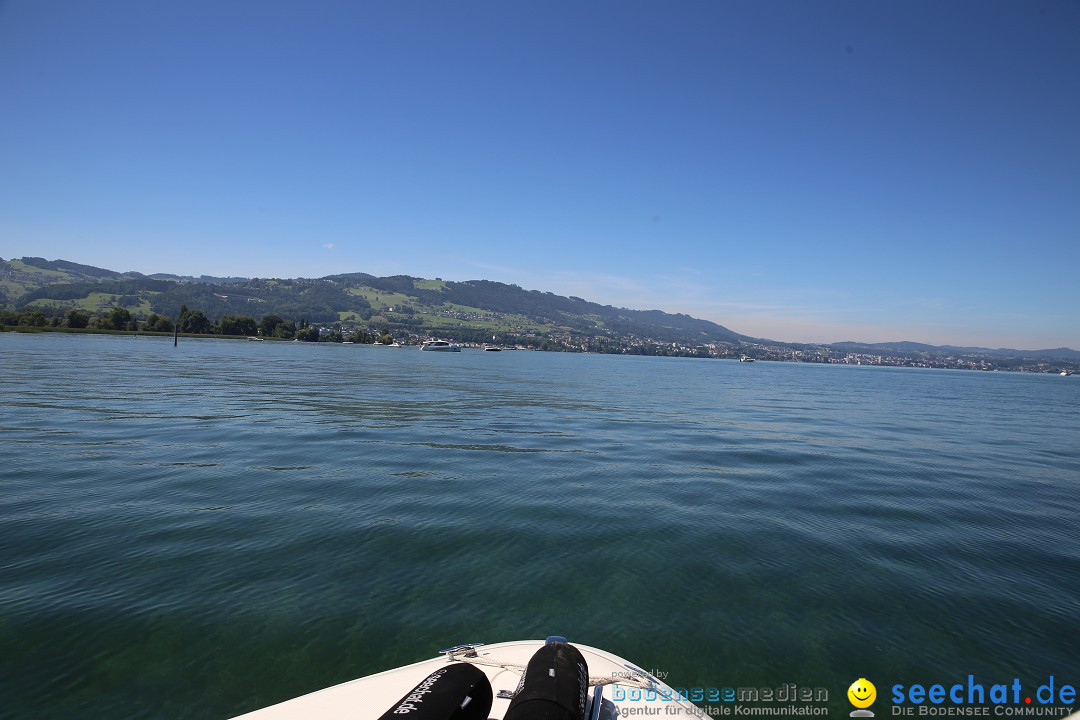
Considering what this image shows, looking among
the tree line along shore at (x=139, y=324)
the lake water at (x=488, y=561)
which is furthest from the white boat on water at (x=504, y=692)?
the tree line along shore at (x=139, y=324)

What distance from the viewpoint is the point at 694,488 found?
16.3m

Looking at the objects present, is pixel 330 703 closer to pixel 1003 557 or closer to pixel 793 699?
pixel 793 699

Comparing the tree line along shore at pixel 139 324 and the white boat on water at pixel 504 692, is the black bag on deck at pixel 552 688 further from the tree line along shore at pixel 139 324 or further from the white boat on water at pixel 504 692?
the tree line along shore at pixel 139 324

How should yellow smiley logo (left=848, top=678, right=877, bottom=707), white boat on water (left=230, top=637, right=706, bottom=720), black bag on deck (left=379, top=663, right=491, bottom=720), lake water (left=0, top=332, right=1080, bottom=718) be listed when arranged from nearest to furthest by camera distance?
black bag on deck (left=379, top=663, right=491, bottom=720) < white boat on water (left=230, top=637, right=706, bottom=720) < yellow smiley logo (left=848, top=678, right=877, bottom=707) < lake water (left=0, top=332, right=1080, bottom=718)

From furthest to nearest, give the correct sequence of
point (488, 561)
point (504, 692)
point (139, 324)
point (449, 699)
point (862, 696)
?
point (139, 324)
point (488, 561)
point (862, 696)
point (504, 692)
point (449, 699)

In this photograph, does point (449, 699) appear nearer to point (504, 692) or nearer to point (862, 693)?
point (504, 692)

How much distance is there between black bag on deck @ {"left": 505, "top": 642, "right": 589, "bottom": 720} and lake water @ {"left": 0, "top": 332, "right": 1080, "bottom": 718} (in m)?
3.26

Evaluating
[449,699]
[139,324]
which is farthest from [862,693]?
[139,324]

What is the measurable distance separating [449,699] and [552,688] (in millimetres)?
793

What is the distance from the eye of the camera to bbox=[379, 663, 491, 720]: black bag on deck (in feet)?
12.1

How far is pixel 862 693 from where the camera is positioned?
6.73 m

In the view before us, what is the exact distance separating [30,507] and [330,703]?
1229 centimetres

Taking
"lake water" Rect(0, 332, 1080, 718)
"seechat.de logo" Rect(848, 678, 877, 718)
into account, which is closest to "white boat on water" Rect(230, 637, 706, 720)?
"lake water" Rect(0, 332, 1080, 718)

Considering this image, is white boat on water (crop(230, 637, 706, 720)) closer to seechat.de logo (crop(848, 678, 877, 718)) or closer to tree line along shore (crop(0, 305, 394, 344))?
seechat.de logo (crop(848, 678, 877, 718))
